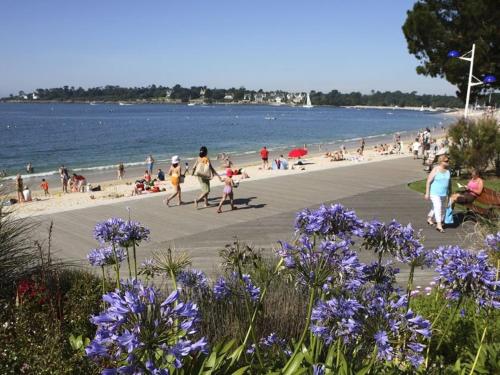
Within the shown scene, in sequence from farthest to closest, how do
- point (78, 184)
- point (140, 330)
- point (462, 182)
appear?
point (78, 184)
point (462, 182)
point (140, 330)

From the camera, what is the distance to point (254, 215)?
12.3 metres

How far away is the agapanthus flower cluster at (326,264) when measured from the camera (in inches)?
107

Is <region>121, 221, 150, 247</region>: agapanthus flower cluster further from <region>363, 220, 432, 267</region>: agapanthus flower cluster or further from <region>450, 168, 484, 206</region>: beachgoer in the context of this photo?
<region>450, 168, 484, 206</region>: beachgoer

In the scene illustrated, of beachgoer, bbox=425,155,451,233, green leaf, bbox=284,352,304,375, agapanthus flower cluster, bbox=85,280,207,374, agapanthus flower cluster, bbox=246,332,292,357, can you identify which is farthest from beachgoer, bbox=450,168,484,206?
agapanthus flower cluster, bbox=85,280,207,374

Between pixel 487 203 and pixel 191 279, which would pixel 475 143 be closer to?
pixel 487 203

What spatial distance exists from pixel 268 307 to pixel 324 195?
1070 cm

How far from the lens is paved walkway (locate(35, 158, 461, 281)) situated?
9729 mm

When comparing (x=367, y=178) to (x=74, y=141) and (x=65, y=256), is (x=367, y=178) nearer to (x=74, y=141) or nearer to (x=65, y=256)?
(x=65, y=256)

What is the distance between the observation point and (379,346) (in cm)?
227

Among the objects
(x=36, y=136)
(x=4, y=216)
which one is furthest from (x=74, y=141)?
(x=4, y=216)

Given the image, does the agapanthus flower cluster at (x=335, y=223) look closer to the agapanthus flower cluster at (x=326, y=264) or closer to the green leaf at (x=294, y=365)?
the agapanthus flower cluster at (x=326, y=264)

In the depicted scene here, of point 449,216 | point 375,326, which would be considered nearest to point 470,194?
point 449,216

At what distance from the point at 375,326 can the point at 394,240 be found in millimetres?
824

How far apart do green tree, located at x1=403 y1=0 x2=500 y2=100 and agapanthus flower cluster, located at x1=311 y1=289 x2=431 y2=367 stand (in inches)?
920
